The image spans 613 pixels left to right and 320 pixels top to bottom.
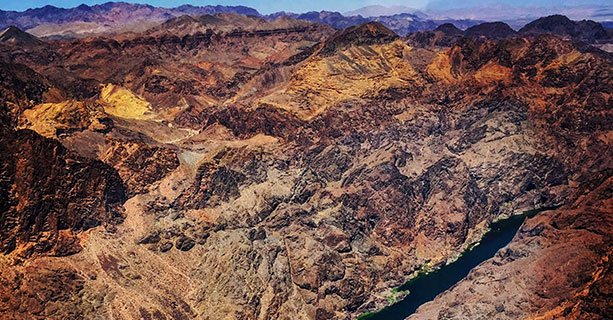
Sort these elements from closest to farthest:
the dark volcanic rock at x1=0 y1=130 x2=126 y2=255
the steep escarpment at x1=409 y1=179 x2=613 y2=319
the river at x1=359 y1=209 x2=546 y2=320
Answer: the steep escarpment at x1=409 y1=179 x2=613 y2=319
the dark volcanic rock at x1=0 y1=130 x2=126 y2=255
the river at x1=359 y1=209 x2=546 y2=320

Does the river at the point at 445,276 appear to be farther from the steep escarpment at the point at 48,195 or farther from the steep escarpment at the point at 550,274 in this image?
the steep escarpment at the point at 48,195

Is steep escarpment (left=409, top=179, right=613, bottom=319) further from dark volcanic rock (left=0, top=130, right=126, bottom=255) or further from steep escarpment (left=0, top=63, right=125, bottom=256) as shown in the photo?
dark volcanic rock (left=0, top=130, right=126, bottom=255)

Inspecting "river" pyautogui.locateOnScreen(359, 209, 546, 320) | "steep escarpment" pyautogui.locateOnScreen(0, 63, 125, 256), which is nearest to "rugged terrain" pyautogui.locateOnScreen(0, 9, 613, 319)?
"steep escarpment" pyautogui.locateOnScreen(0, 63, 125, 256)

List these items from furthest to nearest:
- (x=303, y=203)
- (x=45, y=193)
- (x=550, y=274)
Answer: (x=303, y=203), (x=45, y=193), (x=550, y=274)

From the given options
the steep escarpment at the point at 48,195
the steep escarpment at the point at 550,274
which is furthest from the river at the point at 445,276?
the steep escarpment at the point at 48,195

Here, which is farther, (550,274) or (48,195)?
(48,195)

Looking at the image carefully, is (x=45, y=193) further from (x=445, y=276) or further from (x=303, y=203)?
(x=445, y=276)


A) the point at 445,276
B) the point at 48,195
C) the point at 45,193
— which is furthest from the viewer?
the point at 445,276

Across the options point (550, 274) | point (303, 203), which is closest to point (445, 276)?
point (303, 203)

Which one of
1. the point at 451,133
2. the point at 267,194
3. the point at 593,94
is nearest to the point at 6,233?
the point at 267,194
